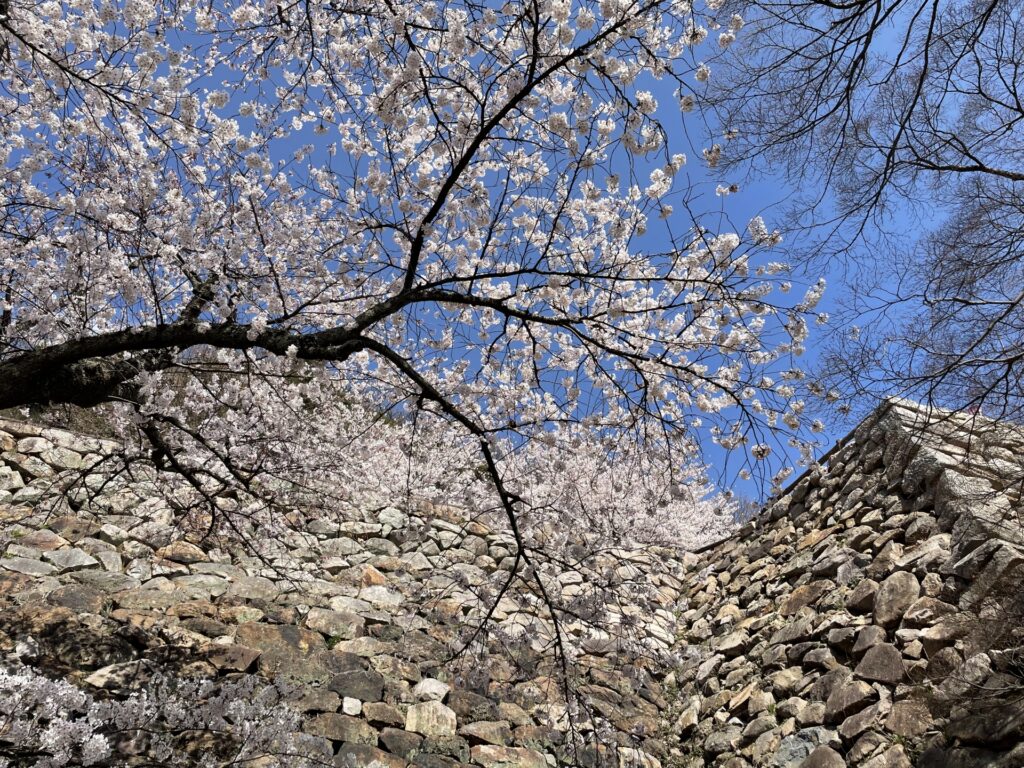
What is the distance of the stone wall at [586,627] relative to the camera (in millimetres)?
4422

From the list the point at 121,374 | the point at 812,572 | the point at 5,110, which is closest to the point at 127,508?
the point at 121,374

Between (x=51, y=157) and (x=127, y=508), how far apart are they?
13.2 ft

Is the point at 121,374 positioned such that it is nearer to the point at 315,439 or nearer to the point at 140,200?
the point at 140,200

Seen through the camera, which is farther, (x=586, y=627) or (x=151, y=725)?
(x=586, y=627)

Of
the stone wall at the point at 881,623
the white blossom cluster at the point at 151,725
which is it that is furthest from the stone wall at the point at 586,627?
the white blossom cluster at the point at 151,725

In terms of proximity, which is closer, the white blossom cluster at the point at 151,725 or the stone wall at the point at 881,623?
the white blossom cluster at the point at 151,725

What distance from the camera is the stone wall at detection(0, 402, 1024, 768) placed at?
4.42 metres

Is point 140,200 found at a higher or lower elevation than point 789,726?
higher

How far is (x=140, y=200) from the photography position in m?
4.20

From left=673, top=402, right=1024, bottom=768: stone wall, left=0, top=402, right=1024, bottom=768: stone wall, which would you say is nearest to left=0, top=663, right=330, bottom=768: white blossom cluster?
left=0, top=402, right=1024, bottom=768: stone wall

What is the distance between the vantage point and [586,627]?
6.29 m

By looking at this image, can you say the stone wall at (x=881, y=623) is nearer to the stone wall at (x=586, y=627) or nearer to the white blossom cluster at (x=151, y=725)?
the stone wall at (x=586, y=627)

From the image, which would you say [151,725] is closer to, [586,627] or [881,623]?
[586,627]

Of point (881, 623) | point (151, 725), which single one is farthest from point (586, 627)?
point (151, 725)
